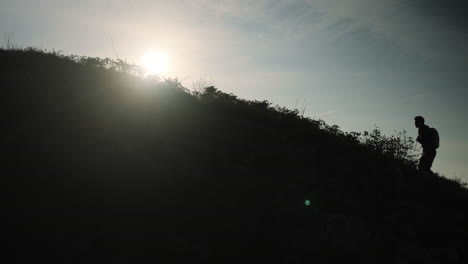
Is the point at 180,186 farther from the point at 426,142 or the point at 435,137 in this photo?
the point at 435,137

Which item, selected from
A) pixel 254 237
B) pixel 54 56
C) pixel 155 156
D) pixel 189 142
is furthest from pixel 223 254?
pixel 54 56

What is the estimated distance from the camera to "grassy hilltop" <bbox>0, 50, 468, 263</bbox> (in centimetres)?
514

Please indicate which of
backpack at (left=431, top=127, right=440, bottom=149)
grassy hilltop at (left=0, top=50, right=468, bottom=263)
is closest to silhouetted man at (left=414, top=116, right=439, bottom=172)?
backpack at (left=431, top=127, right=440, bottom=149)

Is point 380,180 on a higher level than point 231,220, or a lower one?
higher

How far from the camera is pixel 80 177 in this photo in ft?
19.5

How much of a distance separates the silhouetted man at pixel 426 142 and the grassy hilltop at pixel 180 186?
1.69 metres

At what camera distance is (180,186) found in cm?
650

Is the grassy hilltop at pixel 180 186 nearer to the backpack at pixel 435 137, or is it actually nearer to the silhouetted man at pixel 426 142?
the silhouetted man at pixel 426 142

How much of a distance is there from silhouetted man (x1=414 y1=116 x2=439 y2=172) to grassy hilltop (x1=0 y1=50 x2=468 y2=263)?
169cm

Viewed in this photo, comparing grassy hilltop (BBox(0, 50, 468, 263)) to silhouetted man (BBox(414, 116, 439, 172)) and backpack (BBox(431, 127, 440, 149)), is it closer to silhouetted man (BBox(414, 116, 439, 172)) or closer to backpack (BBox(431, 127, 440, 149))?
silhouetted man (BBox(414, 116, 439, 172))

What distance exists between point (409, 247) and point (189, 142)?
5611 millimetres

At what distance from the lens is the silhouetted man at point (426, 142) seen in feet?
40.0

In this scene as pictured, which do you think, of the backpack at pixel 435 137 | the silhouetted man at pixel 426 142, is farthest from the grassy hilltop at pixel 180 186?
the backpack at pixel 435 137

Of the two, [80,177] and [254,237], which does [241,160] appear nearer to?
[254,237]
